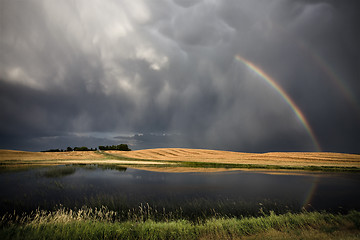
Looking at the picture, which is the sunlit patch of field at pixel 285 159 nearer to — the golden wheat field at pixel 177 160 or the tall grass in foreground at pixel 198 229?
the golden wheat field at pixel 177 160

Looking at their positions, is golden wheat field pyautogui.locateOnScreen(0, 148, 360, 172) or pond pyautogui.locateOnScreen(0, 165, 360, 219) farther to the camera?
golden wheat field pyautogui.locateOnScreen(0, 148, 360, 172)

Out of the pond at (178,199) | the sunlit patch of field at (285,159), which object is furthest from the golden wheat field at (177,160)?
the pond at (178,199)

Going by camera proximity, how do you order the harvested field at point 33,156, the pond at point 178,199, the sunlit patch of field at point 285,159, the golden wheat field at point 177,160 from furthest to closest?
the harvested field at point 33,156, the sunlit patch of field at point 285,159, the golden wheat field at point 177,160, the pond at point 178,199

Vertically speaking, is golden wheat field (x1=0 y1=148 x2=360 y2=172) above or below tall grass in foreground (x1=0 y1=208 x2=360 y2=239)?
above

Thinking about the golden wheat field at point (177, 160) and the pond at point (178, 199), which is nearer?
the pond at point (178, 199)

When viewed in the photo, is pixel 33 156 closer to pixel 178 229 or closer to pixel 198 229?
pixel 178 229

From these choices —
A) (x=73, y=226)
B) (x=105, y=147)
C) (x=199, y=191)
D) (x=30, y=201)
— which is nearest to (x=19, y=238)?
(x=73, y=226)

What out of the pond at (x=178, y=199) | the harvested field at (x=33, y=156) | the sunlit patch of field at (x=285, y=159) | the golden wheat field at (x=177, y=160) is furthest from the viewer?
the harvested field at (x=33, y=156)

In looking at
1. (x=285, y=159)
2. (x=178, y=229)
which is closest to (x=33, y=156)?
(x=178, y=229)

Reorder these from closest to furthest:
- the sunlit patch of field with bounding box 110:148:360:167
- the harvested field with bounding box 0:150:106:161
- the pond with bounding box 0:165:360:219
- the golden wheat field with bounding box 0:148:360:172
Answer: the pond with bounding box 0:165:360:219, the golden wheat field with bounding box 0:148:360:172, the sunlit patch of field with bounding box 110:148:360:167, the harvested field with bounding box 0:150:106:161

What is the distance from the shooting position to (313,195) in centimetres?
2098

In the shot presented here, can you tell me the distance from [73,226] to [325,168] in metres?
53.7

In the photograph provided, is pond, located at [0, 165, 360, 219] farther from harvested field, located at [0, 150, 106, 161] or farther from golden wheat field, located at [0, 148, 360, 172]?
harvested field, located at [0, 150, 106, 161]

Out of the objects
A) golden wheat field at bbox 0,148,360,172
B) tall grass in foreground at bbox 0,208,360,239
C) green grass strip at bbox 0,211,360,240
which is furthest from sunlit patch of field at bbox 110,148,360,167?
tall grass in foreground at bbox 0,208,360,239
